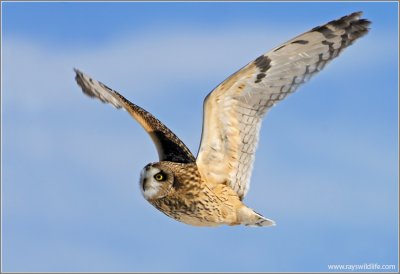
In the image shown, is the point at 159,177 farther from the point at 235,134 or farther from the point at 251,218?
the point at 251,218

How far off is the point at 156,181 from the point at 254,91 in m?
1.20

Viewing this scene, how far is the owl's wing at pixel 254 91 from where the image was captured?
891 centimetres

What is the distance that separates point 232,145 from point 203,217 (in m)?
0.71

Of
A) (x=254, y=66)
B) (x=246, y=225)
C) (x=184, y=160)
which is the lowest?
(x=246, y=225)

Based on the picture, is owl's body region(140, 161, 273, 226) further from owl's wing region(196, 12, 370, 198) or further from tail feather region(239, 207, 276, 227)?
owl's wing region(196, 12, 370, 198)

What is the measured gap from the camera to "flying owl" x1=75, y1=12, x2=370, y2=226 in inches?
351

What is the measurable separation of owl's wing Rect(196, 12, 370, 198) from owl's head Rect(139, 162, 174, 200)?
355mm

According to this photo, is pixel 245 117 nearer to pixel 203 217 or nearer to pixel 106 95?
pixel 203 217

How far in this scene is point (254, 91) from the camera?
9023mm

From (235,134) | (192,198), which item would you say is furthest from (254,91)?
(192,198)

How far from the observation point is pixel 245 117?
9.09m

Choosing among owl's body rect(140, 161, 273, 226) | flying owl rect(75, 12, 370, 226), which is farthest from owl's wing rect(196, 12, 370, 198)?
owl's body rect(140, 161, 273, 226)

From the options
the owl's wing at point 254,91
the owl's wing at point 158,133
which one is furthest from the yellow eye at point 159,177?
the owl's wing at point 158,133

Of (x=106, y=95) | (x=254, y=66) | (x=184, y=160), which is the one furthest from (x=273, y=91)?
(x=106, y=95)
